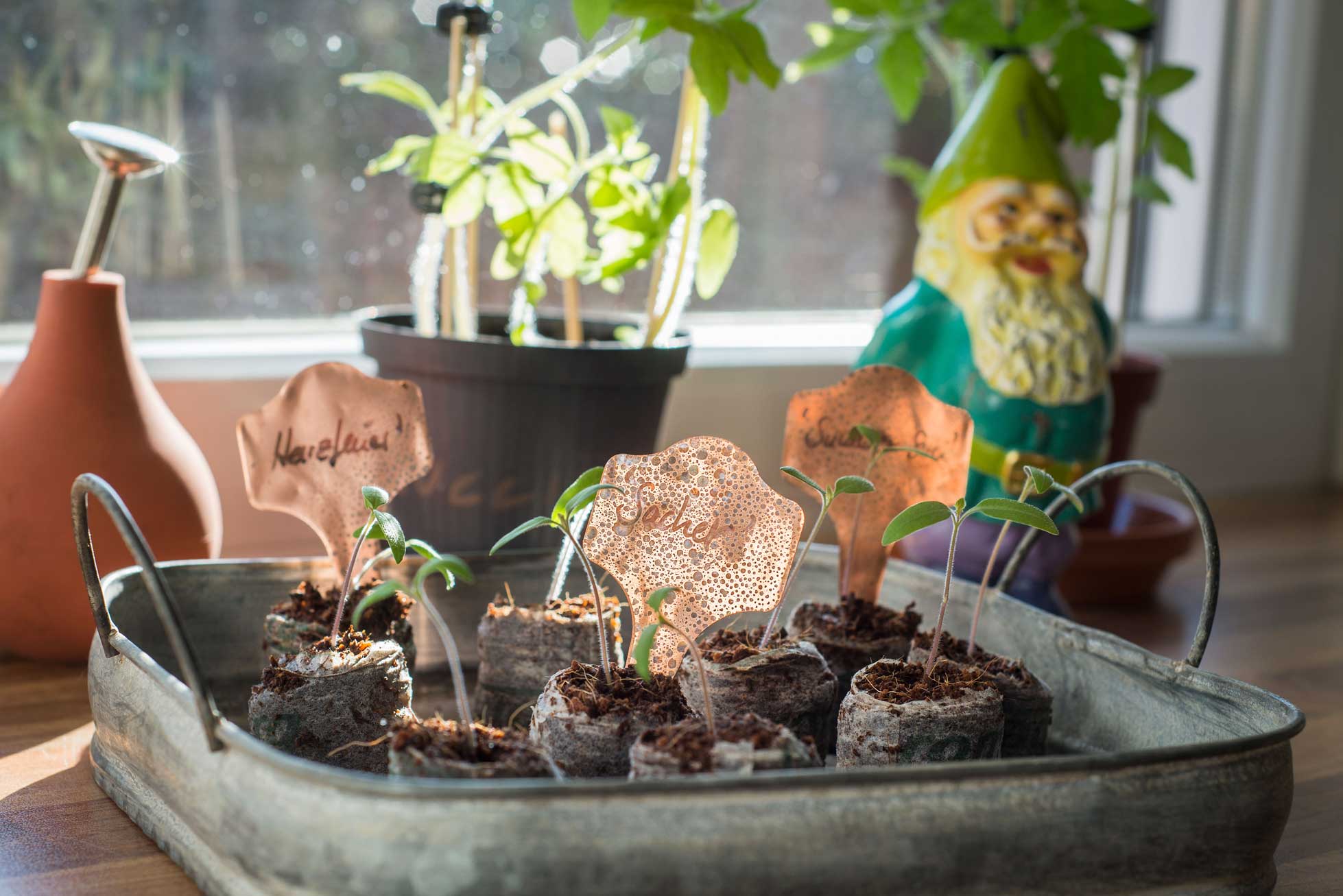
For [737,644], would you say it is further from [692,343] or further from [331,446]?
[692,343]

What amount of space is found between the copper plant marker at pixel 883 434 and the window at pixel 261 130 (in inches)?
23.3

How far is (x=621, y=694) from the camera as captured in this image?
0.57m

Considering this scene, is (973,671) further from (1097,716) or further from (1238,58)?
(1238,58)

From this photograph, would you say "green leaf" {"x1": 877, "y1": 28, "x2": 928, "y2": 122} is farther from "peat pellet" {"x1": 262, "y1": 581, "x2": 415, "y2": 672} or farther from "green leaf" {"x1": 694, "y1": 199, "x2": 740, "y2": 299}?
"peat pellet" {"x1": 262, "y1": 581, "x2": 415, "y2": 672}

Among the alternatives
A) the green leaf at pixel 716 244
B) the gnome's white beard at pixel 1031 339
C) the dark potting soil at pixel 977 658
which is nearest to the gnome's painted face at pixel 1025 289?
the gnome's white beard at pixel 1031 339

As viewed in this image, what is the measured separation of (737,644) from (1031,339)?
389mm

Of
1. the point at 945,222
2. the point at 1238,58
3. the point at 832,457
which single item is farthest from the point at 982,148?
the point at 1238,58

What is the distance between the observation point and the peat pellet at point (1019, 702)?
0.63 meters

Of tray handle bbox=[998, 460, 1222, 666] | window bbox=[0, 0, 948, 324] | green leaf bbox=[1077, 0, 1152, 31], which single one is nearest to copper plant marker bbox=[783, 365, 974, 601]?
tray handle bbox=[998, 460, 1222, 666]

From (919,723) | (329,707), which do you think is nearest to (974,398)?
(919,723)

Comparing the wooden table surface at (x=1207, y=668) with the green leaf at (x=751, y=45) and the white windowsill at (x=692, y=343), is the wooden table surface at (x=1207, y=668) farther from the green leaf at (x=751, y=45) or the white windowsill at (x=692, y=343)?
the green leaf at (x=751, y=45)

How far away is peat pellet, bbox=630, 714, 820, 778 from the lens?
0.48m

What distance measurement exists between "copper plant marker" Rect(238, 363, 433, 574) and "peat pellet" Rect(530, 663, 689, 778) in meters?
0.18

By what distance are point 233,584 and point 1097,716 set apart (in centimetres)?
48
